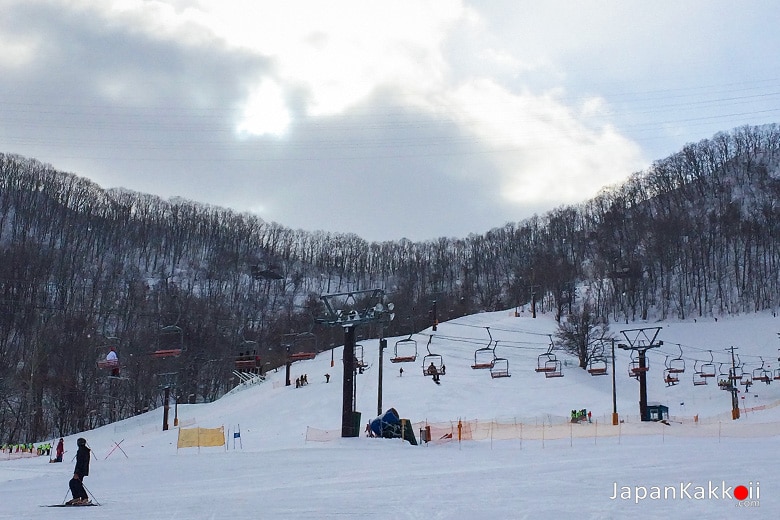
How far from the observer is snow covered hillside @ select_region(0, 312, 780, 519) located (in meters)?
12.4

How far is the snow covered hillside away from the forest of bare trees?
26260 millimetres

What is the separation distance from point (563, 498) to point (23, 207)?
12113 centimetres

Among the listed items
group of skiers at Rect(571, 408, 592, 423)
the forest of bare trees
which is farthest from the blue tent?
the forest of bare trees

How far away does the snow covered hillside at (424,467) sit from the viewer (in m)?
12.4

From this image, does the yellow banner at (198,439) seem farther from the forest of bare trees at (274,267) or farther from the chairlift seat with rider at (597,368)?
the forest of bare trees at (274,267)

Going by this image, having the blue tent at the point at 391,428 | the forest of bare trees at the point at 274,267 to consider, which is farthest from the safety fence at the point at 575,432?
the forest of bare trees at the point at 274,267

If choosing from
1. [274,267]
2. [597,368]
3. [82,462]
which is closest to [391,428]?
[82,462]

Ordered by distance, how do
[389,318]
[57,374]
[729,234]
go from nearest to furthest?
[389,318]
[57,374]
[729,234]

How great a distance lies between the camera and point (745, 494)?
1323 cm

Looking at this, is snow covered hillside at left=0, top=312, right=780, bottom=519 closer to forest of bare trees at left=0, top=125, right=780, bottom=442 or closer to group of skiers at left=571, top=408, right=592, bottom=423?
group of skiers at left=571, top=408, right=592, bottom=423

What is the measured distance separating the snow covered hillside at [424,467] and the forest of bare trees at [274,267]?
2626cm

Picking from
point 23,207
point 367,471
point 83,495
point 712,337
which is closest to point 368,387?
point 367,471

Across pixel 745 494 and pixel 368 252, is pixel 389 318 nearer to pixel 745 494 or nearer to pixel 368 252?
A: pixel 745 494

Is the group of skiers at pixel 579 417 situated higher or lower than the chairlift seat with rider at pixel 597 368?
lower
